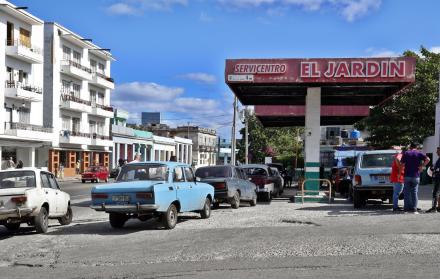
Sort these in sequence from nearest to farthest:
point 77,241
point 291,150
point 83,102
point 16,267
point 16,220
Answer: point 16,267, point 77,241, point 16,220, point 83,102, point 291,150

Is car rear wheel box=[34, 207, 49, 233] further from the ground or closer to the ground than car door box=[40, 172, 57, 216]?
closer to the ground

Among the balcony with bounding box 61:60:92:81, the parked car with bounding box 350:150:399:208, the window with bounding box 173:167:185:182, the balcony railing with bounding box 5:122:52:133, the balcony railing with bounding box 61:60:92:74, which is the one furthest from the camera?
the balcony railing with bounding box 61:60:92:74

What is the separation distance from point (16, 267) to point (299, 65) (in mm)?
14247

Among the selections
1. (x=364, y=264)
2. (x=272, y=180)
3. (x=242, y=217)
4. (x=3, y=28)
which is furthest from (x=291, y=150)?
(x=364, y=264)

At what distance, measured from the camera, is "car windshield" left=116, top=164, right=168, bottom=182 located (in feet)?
44.3

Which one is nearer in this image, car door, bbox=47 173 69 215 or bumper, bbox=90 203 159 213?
bumper, bbox=90 203 159 213

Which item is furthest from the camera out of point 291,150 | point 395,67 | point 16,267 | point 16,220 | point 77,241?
point 291,150

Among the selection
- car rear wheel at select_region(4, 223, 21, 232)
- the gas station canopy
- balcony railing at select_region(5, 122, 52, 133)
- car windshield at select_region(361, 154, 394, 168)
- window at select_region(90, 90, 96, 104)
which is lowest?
car rear wheel at select_region(4, 223, 21, 232)

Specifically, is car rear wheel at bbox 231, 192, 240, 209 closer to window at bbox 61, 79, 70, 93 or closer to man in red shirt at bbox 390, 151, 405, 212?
man in red shirt at bbox 390, 151, 405, 212

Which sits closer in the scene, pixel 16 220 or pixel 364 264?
pixel 364 264

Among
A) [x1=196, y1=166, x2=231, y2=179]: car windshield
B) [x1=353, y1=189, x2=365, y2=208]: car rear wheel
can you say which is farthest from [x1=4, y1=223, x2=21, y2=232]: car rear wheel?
[x1=353, y1=189, x2=365, y2=208]: car rear wheel

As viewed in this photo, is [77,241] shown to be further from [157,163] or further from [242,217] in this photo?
[242,217]

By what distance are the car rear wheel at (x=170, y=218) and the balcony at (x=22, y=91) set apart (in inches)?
1449

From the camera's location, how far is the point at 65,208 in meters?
14.6
